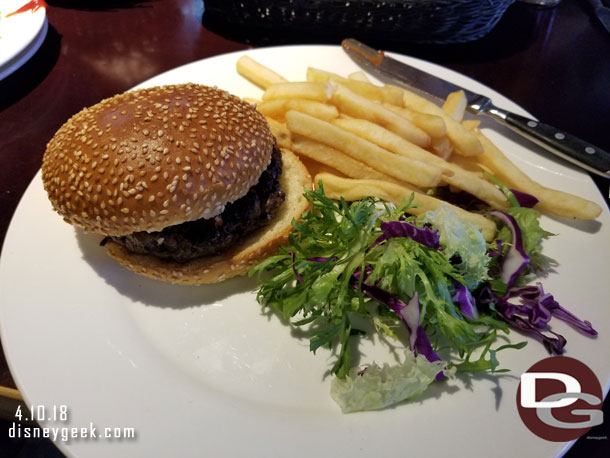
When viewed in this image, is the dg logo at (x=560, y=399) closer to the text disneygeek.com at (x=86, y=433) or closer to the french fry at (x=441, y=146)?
the french fry at (x=441, y=146)

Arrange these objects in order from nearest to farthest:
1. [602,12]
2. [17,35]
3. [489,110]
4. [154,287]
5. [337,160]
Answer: [154,287] → [337,160] → [489,110] → [17,35] → [602,12]

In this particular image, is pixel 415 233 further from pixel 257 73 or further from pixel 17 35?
pixel 17 35

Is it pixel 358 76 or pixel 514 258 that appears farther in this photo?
pixel 358 76

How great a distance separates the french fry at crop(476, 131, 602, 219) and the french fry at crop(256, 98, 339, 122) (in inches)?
36.7

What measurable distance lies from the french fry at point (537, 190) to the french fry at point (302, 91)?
3.21 feet

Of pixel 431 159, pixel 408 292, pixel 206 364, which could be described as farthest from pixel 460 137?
pixel 206 364

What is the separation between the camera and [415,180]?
7.35ft

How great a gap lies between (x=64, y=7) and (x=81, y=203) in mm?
3670


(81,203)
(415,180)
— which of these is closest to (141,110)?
(81,203)

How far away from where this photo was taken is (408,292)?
1857 millimetres

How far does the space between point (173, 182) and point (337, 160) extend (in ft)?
3.14

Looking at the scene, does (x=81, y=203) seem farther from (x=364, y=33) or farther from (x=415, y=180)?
(x=364, y=33)

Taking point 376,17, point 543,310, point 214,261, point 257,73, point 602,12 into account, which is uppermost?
point 602,12

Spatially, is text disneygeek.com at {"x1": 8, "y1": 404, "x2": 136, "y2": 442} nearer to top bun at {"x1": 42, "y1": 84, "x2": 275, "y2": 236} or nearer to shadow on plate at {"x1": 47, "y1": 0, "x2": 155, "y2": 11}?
top bun at {"x1": 42, "y1": 84, "x2": 275, "y2": 236}
